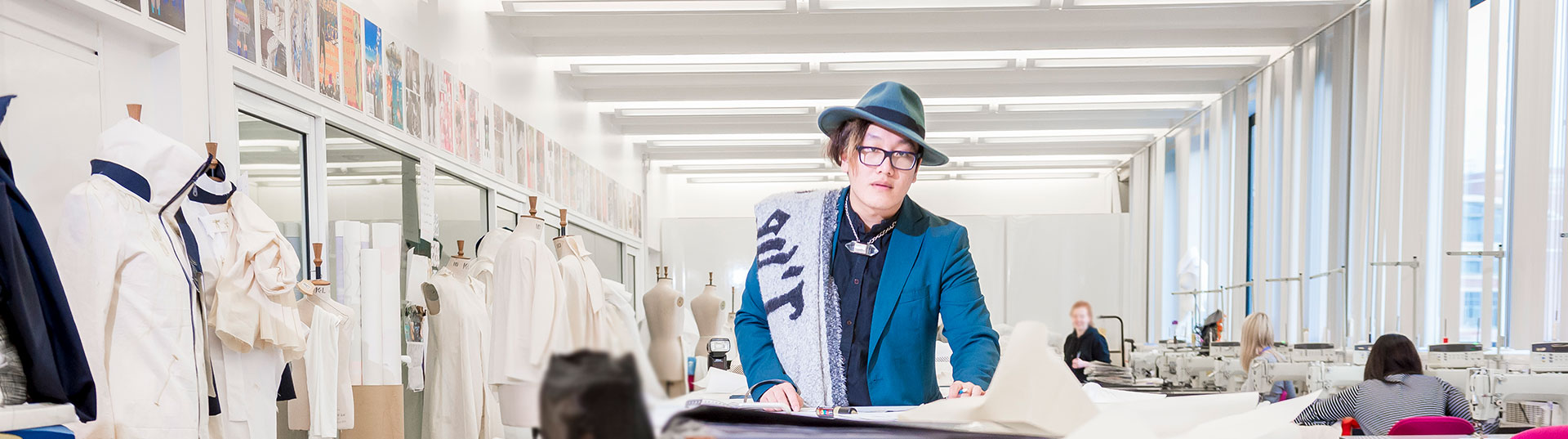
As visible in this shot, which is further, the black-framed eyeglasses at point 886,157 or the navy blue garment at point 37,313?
the navy blue garment at point 37,313

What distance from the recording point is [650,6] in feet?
24.9

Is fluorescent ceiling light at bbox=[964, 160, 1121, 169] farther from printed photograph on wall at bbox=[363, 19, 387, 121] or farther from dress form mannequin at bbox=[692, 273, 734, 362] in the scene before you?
printed photograph on wall at bbox=[363, 19, 387, 121]

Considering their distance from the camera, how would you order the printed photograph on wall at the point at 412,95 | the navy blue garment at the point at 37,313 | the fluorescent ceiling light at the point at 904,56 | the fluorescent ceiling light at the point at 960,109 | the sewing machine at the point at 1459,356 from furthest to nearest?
the fluorescent ceiling light at the point at 960,109
the fluorescent ceiling light at the point at 904,56
the printed photograph on wall at the point at 412,95
the sewing machine at the point at 1459,356
the navy blue garment at the point at 37,313

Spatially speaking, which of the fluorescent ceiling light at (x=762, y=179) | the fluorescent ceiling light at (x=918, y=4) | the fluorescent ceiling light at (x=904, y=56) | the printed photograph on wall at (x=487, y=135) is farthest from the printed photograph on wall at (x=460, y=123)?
the fluorescent ceiling light at (x=762, y=179)

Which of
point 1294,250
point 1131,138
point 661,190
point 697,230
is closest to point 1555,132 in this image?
point 1294,250

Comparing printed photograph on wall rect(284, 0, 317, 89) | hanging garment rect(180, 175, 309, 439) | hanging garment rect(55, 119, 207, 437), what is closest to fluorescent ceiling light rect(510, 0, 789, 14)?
printed photograph on wall rect(284, 0, 317, 89)

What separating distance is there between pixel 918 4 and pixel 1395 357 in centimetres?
397

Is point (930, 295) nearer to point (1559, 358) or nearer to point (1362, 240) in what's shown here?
point (1559, 358)

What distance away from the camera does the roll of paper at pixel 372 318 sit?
478 cm

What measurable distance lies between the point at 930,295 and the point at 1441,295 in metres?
5.34

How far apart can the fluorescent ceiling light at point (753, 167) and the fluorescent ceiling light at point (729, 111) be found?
351 centimetres

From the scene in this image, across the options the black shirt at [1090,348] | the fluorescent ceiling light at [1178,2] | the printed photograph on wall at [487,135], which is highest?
the fluorescent ceiling light at [1178,2]

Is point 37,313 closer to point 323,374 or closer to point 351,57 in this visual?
point 323,374

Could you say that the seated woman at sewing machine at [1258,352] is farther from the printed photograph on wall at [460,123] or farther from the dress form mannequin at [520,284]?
the printed photograph on wall at [460,123]
